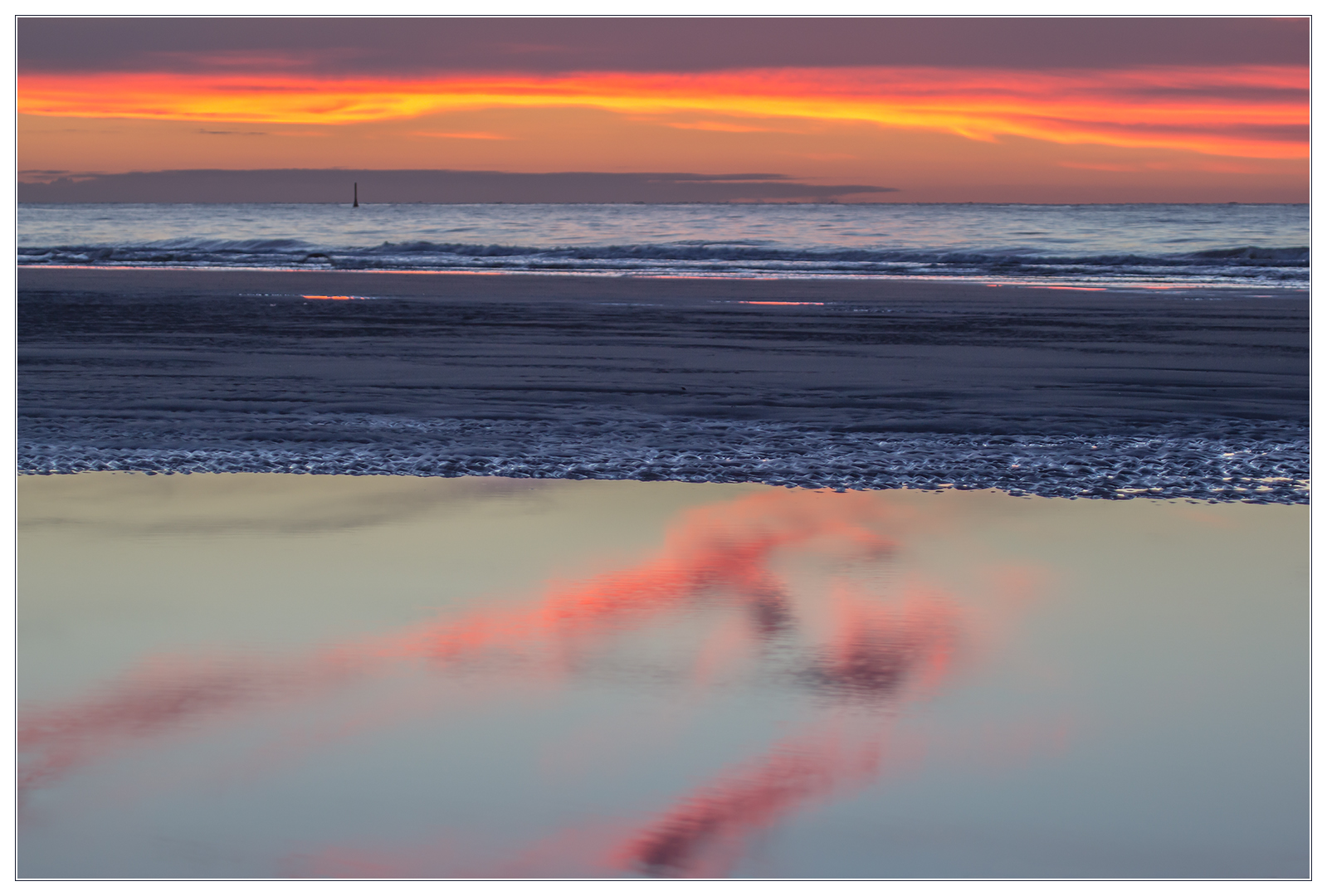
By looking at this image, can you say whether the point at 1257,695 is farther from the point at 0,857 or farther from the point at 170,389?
the point at 170,389

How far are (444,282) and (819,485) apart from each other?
57.0 feet

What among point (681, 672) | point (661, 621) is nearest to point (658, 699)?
point (681, 672)

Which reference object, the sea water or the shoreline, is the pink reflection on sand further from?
the sea water

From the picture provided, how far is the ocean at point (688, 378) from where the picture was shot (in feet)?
23.4

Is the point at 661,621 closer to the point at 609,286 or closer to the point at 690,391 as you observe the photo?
the point at 690,391

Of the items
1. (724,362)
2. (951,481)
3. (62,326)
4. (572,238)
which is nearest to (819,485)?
(951,481)

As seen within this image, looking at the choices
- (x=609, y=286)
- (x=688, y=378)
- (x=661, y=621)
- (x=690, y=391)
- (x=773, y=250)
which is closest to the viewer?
(x=661, y=621)

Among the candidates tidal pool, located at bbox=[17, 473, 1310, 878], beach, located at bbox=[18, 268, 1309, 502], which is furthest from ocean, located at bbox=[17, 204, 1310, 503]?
tidal pool, located at bbox=[17, 473, 1310, 878]

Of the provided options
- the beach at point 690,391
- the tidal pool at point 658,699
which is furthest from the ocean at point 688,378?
the tidal pool at point 658,699

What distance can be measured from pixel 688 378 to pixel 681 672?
6.86 meters

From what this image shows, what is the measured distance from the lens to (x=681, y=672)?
12.4 feet

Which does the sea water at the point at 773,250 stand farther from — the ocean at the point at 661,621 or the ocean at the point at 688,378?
the ocean at the point at 661,621

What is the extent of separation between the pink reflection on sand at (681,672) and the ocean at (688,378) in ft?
6.45

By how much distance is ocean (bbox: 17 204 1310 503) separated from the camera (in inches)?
280
